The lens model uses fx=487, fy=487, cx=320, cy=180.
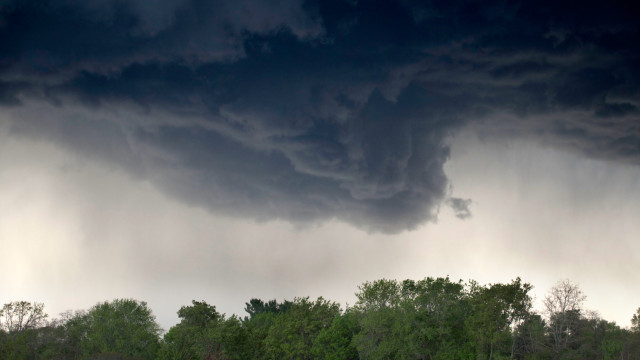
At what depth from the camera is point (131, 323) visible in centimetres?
10488

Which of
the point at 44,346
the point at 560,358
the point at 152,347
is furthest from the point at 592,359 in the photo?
the point at 44,346

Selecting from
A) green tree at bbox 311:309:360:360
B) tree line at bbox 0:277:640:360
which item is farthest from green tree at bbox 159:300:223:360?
green tree at bbox 311:309:360:360

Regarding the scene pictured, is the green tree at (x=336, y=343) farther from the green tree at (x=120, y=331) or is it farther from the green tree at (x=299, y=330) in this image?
the green tree at (x=120, y=331)

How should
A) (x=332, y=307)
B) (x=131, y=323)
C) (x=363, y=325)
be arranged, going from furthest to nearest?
(x=131, y=323), (x=332, y=307), (x=363, y=325)

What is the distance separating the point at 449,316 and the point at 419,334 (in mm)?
6268

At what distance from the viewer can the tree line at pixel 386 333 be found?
7631 centimetres

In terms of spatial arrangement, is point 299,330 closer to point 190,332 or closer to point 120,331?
point 190,332

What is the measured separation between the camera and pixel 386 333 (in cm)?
8006

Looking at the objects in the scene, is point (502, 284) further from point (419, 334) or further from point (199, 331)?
point (199, 331)

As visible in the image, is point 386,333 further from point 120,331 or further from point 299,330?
point 120,331

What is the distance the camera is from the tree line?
7631 centimetres

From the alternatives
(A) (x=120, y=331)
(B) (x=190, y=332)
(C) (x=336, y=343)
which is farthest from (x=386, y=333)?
(A) (x=120, y=331)

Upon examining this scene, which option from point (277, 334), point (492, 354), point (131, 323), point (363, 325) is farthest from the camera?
point (131, 323)

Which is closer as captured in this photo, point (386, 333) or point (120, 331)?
point (386, 333)
